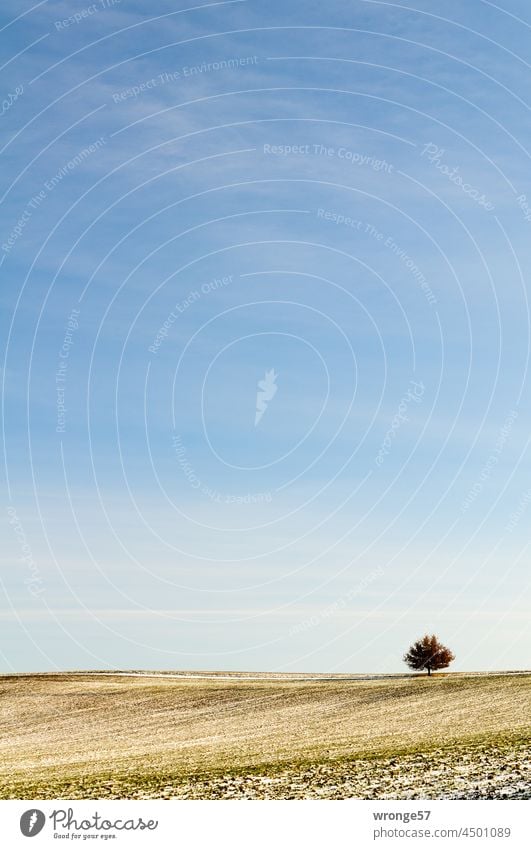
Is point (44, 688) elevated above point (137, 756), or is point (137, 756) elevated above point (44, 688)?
point (44, 688)

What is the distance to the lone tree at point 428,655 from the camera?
318 ft

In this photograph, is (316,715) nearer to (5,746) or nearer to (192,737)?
(192,737)

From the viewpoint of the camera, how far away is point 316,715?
182 ft

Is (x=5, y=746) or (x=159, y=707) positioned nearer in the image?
(x=5, y=746)

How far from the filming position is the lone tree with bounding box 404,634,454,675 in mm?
97062

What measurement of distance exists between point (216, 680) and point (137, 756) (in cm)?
4822

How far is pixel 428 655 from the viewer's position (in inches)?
3868
